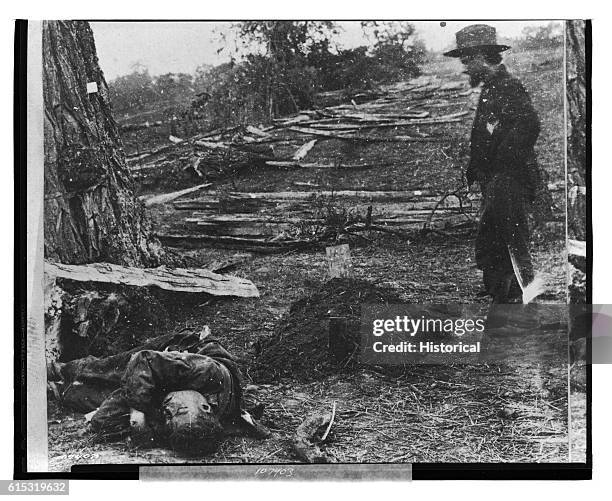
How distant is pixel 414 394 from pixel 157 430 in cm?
107

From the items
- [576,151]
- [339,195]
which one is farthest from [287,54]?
[576,151]

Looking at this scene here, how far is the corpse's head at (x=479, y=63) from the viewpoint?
2.82 m

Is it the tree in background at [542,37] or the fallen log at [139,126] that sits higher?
the tree in background at [542,37]

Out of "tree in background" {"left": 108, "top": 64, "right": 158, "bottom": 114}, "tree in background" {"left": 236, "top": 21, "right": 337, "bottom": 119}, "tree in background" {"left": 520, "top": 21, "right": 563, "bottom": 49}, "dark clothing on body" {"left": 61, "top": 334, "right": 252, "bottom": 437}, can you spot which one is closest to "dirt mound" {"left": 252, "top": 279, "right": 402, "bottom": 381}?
"dark clothing on body" {"left": 61, "top": 334, "right": 252, "bottom": 437}

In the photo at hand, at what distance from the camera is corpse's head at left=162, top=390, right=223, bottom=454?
108 inches

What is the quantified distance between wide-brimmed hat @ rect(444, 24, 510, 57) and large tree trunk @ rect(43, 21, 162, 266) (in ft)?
4.98

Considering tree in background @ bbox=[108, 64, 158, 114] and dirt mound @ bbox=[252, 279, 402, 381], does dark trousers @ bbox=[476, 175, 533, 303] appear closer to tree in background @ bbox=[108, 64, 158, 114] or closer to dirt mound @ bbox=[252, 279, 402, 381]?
dirt mound @ bbox=[252, 279, 402, 381]

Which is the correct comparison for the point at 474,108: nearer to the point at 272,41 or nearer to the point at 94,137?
the point at 272,41

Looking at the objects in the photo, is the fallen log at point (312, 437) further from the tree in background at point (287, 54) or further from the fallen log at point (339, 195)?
the tree in background at point (287, 54)

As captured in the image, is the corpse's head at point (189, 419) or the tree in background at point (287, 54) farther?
the tree in background at point (287, 54)

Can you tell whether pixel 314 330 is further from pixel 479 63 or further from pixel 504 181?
pixel 479 63

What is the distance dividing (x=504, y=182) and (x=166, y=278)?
4.82 feet

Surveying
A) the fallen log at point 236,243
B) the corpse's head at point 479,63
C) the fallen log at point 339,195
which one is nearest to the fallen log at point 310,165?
the fallen log at point 339,195

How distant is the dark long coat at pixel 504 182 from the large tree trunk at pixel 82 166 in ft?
4.53
